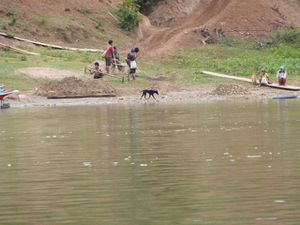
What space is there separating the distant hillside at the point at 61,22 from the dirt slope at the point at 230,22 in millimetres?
2340

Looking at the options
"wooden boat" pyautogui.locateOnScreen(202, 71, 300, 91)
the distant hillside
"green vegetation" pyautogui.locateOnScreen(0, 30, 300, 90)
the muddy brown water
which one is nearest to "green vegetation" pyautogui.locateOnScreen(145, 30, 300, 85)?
"green vegetation" pyautogui.locateOnScreen(0, 30, 300, 90)

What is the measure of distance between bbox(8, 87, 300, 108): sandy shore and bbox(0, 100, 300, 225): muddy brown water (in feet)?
24.9

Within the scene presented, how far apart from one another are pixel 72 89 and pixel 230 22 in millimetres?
15495

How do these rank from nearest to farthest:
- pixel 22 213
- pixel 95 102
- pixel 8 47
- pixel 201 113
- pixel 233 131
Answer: pixel 22 213
pixel 233 131
pixel 201 113
pixel 95 102
pixel 8 47

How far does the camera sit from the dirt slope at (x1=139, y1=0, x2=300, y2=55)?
50.9m

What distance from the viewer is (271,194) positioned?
13.2 meters

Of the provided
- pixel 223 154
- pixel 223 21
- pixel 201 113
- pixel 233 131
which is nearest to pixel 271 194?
pixel 223 154

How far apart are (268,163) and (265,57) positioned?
1220 inches

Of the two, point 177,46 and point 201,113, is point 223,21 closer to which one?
point 177,46

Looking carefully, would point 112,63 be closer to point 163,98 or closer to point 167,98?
point 163,98

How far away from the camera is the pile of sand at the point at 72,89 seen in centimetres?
3841

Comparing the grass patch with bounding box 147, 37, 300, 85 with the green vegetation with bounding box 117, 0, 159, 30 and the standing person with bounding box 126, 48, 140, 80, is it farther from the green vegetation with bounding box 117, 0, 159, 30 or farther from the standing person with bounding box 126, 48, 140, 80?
the green vegetation with bounding box 117, 0, 159, 30

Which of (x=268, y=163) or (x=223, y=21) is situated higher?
(x=223, y=21)

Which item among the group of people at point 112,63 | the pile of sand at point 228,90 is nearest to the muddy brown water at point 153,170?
the pile of sand at point 228,90
